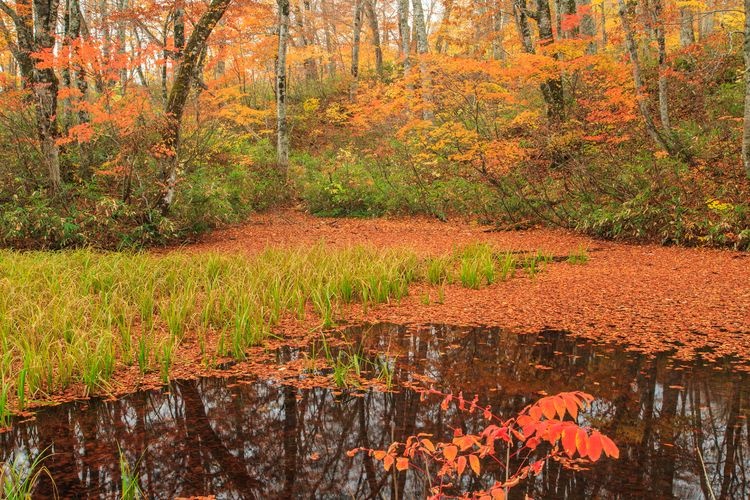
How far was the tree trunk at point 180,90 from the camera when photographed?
8977mm

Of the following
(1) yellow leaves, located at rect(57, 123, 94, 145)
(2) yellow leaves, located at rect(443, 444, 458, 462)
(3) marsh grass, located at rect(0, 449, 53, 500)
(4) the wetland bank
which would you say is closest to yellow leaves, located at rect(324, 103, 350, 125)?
(1) yellow leaves, located at rect(57, 123, 94, 145)

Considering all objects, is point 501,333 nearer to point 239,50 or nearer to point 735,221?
point 735,221

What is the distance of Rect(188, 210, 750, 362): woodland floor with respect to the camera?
467 centimetres

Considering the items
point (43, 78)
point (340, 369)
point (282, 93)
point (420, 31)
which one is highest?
point (420, 31)

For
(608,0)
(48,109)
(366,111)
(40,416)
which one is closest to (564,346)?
(40,416)

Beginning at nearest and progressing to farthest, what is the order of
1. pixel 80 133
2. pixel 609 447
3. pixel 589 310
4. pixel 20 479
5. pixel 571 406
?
pixel 609 447 → pixel 571 406 → pixel 20 479 → pixel 589 310 → pixel 80 133

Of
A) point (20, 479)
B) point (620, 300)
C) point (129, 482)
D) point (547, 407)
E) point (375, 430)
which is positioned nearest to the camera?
point (547, 407)

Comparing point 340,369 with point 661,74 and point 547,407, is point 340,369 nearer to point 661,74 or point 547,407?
point 547,407

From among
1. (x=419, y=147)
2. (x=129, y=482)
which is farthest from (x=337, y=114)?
(x=129, y=482)

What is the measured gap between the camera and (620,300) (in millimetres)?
5637

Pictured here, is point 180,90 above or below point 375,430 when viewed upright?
above

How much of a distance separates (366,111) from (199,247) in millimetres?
8605

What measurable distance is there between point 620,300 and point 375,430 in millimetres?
3678

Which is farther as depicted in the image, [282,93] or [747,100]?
[282,93]
